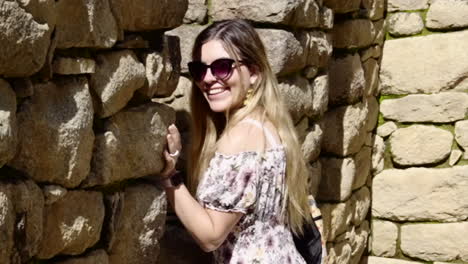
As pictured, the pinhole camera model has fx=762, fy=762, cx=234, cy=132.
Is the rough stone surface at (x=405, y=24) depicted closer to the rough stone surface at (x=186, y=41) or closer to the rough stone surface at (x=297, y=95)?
the rough stone surface at (x=297, y=95)

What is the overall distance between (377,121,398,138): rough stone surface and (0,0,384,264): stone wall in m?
1.60

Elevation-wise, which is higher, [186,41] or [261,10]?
[261,10]

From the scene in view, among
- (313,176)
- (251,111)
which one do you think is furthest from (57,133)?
(313,176)

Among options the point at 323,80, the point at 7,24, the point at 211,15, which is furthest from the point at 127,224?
the point at 323,80

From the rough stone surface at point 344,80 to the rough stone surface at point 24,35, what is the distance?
259 centimetres

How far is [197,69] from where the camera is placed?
241cm

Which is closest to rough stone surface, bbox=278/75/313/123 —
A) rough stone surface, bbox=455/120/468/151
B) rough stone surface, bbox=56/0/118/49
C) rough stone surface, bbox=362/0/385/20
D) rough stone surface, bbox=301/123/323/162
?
rough stone surface, bbox=301/123/323/162

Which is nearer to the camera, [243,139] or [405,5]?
[243,139]

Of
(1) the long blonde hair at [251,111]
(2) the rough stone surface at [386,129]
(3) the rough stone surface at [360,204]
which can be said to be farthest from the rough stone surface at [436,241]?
(1) the long blonde hair at [251,111]

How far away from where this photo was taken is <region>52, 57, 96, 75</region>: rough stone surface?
169cm

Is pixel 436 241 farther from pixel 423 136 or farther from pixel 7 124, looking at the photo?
pixel 7 124

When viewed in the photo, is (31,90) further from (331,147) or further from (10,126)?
(331,147)

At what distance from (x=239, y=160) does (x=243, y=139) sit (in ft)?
→ 0.28

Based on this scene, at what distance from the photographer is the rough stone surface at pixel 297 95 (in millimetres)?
3033
